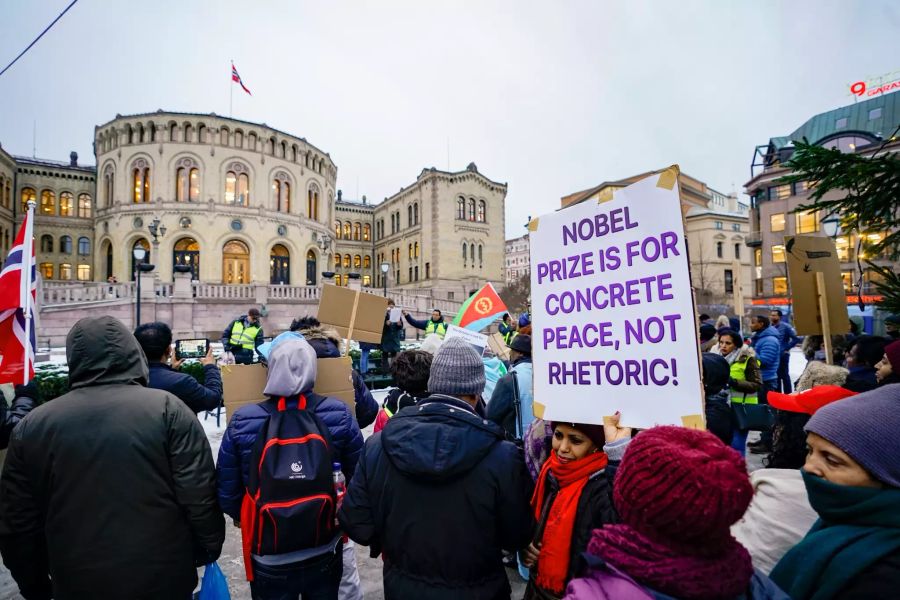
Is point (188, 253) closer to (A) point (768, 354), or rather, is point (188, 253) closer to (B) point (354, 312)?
(B) point (354, 312)

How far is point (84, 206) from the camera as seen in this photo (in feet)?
Answer: 151

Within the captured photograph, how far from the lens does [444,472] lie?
1.90 m

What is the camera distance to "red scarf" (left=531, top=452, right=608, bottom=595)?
1.99 m

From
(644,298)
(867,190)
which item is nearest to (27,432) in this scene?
(644,298)

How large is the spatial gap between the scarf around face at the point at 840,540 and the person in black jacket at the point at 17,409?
13.2 ft

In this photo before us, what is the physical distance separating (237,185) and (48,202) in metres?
21.1

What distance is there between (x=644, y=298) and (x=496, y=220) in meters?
50.4

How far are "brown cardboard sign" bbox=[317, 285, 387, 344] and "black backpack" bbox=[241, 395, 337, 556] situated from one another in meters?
3.05

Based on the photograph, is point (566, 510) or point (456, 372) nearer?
point (566, 510)

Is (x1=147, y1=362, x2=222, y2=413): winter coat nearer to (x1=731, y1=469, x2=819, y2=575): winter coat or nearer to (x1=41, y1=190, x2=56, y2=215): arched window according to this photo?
(x1=731, y1=469, x2=819, y2=575): winter coat

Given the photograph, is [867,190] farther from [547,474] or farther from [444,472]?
[444,472]

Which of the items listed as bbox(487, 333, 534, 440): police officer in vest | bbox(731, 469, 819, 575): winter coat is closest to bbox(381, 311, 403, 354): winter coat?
bbox(487, 333, 534, 440): police officer in vest

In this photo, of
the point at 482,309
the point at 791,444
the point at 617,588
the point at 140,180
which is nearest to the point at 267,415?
the point at 617,588

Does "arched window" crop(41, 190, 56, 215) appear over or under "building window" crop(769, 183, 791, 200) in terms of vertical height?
over
